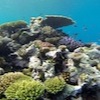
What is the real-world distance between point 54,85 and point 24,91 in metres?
0.77

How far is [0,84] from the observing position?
5938 millimetres

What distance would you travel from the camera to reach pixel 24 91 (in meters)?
5.50

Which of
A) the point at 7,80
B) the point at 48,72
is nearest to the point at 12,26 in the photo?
the point at 48,72

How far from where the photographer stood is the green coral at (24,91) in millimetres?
5492

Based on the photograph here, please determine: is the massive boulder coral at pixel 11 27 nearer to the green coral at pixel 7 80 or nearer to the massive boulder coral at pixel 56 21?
the massive boulder coral at pixel 56 21

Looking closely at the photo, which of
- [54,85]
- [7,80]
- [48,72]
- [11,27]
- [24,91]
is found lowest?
[24,91]

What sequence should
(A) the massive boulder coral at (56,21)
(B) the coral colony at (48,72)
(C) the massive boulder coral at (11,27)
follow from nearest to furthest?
(B) the coral colony at (48,72)
(C) the massive boulder coral at (11,27)
(A) the massive boulder coral at (56,21)

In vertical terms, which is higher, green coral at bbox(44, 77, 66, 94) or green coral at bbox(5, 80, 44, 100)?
green coral at bbox(44, 77, 66, 94)

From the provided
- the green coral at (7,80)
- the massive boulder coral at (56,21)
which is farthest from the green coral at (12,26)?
the green coral at (7,80)

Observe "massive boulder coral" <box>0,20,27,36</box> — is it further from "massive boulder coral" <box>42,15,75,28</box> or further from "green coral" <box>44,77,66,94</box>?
"green coral" <box>44,77,66,94</box>

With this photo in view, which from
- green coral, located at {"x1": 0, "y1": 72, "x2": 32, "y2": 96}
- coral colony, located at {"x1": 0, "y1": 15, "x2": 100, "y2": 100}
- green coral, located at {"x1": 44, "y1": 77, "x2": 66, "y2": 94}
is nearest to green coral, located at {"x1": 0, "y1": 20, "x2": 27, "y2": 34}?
coral colony, located at {"x1": 0, "y1": 15, "x2": 100, "y2": 100}

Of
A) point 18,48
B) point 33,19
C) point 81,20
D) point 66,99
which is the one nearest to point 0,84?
point 66,99

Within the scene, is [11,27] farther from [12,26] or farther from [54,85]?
[54,85]

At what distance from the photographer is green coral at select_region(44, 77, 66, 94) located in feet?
19.4
